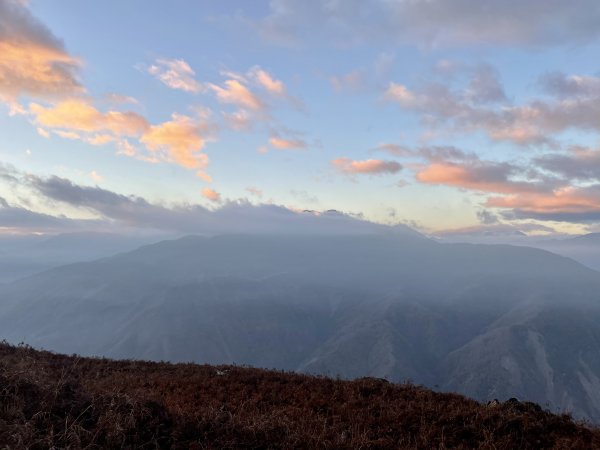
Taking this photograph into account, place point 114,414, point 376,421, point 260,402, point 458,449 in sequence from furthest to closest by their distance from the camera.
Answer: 1. point 260,402
2. point 376,421
3. point 458,449
4. point 114,414

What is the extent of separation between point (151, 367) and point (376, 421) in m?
16.1

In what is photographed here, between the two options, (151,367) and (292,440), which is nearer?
(292,440)

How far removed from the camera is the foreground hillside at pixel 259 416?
31.8 feet

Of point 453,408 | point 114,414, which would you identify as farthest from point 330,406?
point 114,414

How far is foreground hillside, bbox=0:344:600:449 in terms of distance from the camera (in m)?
9.68

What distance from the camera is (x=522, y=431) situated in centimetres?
1323

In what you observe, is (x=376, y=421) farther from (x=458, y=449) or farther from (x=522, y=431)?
(x=522, y=431)

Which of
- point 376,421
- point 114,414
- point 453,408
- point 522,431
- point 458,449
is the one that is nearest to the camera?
point 114,414

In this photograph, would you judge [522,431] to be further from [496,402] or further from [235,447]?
[235,447]

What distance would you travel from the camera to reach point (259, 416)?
13.0m

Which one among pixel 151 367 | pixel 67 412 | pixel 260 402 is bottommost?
pixel 151 367

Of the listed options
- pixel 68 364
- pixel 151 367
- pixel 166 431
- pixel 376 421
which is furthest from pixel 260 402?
pixel 68 364

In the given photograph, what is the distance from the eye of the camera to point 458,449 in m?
11.7

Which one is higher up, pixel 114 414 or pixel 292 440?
pixel 114 414
